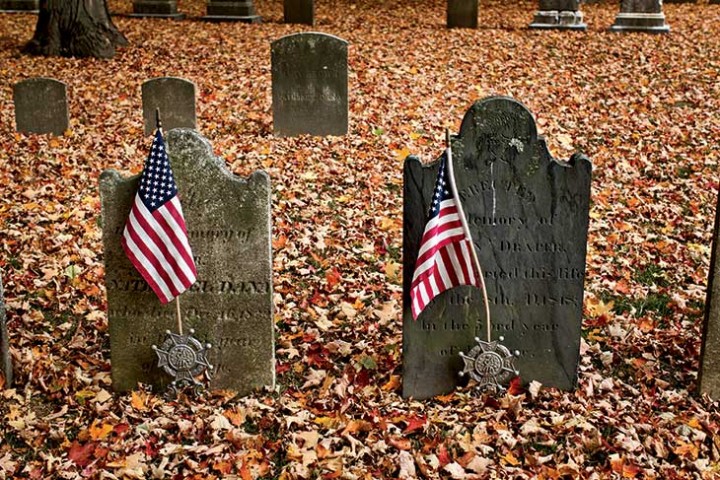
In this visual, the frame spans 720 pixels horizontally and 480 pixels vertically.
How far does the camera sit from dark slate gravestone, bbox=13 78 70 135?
1141 cm

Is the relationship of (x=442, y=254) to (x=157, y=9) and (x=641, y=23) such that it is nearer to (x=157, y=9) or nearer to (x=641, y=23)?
(x=641, y=23)

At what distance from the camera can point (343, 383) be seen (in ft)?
18.7

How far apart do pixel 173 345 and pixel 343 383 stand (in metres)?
1.08

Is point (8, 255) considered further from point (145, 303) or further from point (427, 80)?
point (427, 80)

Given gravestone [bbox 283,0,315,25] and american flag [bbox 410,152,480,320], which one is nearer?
american flag [bbox 410,152,480,320]

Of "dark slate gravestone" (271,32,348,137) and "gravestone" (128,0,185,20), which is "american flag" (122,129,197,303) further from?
"gravestone" (128,0,185,20)

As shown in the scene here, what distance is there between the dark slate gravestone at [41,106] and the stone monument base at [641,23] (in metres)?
11.5

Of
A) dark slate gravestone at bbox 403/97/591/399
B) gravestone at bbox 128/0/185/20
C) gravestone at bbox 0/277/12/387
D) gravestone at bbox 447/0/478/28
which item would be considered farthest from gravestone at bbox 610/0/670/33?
gravestone at bbox 0/277/12/387

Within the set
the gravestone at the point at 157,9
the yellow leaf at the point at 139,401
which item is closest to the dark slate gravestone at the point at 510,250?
the yellow leaf at the point at 139,401

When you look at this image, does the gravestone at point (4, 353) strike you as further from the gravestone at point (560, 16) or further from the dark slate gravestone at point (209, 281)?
the gravestone at point (560, 16)

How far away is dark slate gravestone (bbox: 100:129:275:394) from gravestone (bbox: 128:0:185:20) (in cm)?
1641

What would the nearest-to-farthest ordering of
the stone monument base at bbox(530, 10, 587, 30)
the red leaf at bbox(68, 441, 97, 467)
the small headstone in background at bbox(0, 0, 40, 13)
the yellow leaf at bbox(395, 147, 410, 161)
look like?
the red leaf at bbox(68, 441, 97, 467)
the yellow leaf at bbox(395, 147, 410, 161)
the stone monument base at bbox(530, 10, 587, 30)
the small headstone in background at bbox(0, 0, 40, 13)

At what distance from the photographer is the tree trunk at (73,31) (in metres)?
16.0

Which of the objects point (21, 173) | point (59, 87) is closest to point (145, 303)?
point (21, 173)
